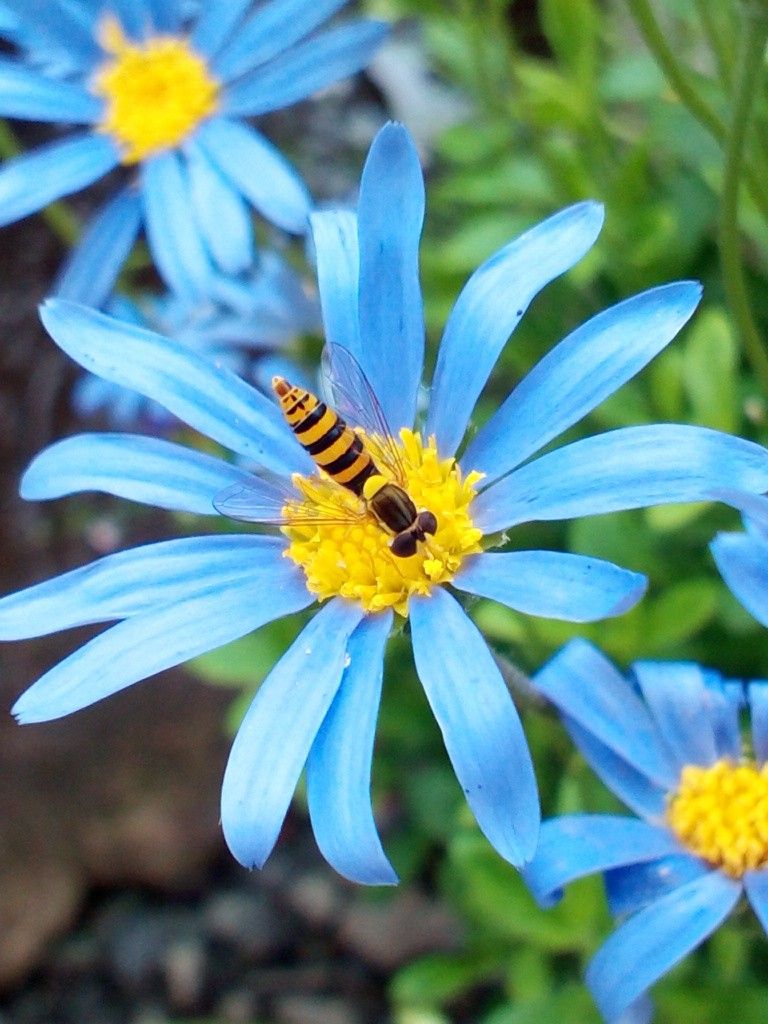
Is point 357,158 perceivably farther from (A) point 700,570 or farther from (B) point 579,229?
(B) point 579,229

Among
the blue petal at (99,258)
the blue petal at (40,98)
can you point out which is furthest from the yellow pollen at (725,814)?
the blue petal at (40,98)

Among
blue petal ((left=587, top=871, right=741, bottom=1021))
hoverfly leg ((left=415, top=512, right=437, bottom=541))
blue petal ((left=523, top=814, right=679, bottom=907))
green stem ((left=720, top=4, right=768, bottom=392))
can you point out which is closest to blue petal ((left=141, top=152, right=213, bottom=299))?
hoverfly leg ((left=415, top=512, right=437, bottom=541))

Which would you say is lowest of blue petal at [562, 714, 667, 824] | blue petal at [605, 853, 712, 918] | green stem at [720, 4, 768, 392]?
blue petal at [605, 853, 712, 918]

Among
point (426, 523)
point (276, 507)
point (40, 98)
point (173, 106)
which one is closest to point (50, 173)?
point (40, 98)

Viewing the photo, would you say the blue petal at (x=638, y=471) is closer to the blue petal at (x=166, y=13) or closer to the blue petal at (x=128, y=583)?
the blue petal at (x=128, y=583)

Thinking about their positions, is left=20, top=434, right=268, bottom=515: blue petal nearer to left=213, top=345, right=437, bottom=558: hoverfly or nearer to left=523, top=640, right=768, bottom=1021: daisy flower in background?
left=213, top=345, right=437, bottom=558: hoverfly

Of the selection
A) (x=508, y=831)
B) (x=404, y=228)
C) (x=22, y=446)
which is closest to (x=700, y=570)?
(x=404, y=228)
